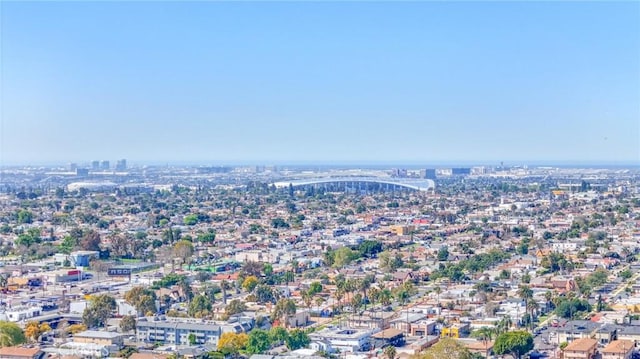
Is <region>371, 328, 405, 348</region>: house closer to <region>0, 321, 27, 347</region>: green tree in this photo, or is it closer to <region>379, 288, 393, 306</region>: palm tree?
<region>379, 288, 393, 306</region>: palm tree

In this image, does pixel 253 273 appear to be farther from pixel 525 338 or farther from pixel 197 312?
pixel 525 338

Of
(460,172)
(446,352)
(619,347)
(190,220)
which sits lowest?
(460,172)

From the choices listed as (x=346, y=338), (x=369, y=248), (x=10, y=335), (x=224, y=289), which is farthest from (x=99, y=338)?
(x=369, y=248)

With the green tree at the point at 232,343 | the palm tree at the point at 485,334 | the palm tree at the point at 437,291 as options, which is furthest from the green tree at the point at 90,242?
the palm tree at the point at 485,334

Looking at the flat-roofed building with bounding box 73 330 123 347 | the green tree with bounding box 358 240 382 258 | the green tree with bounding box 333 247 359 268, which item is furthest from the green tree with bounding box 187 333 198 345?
the green tree with bounding box 358 240 382 258

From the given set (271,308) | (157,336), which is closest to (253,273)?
(271,308)

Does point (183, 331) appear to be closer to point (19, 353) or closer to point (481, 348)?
point (19, 353)
